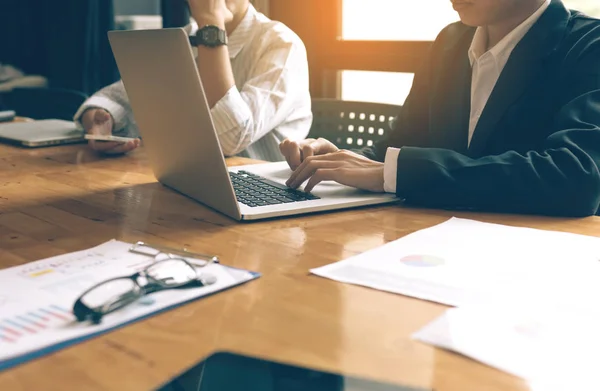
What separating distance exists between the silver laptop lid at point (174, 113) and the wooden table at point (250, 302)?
1.6 inches

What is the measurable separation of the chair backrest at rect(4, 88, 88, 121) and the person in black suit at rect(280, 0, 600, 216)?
147cm

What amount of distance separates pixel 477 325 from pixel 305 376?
16cm

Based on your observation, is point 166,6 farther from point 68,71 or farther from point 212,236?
point 212,236

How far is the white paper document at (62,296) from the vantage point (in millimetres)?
552

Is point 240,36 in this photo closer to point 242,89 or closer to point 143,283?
point 242,89

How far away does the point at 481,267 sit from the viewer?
0.73m

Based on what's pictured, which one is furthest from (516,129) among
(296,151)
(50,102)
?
(50,102)

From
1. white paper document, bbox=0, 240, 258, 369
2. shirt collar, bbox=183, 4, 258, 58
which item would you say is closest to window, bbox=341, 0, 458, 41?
shirt collar, bbox=183, 4, 258, 58

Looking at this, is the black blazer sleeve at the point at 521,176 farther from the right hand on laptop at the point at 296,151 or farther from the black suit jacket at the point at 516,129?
the right hand on laptop at the point at 296,151

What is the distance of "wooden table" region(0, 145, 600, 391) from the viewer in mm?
512

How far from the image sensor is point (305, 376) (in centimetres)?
61

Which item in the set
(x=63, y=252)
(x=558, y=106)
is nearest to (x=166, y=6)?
(x=558, y=106)

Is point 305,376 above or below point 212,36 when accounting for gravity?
below

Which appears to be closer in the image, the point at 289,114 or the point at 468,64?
the point at 468,64
